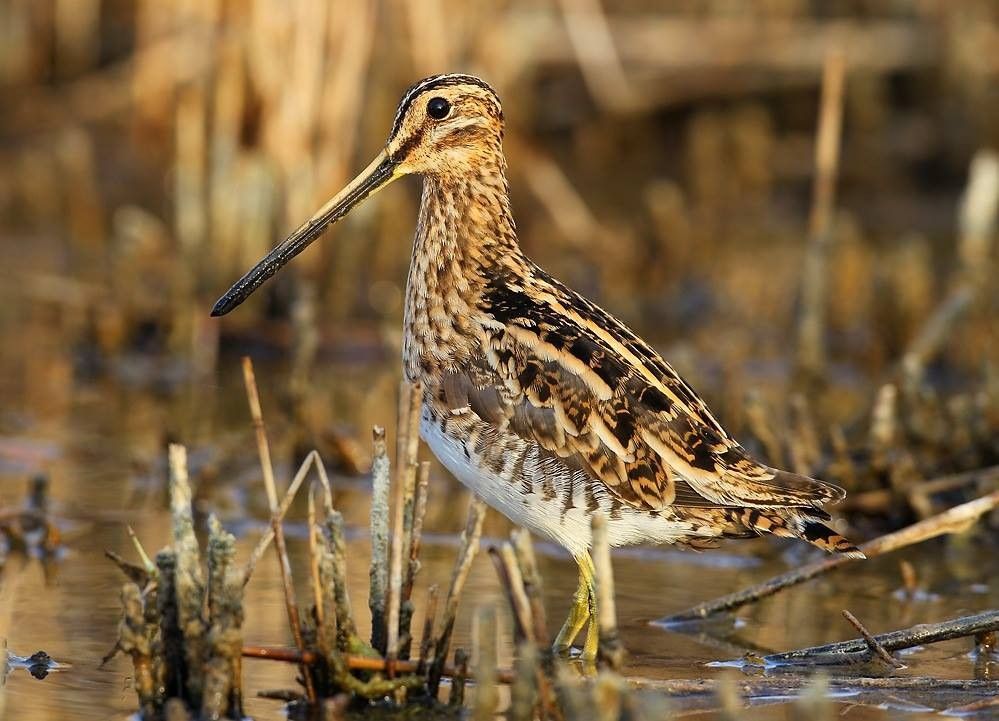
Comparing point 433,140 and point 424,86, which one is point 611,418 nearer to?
point 433,140

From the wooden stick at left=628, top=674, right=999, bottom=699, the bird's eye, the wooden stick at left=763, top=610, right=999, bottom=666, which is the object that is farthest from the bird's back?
the bird's eye

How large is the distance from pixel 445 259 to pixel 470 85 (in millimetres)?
531

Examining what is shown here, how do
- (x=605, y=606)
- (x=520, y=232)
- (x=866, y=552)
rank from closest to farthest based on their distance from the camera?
(x=605, y=606), (x=866, y=552), (x=520, y=232)

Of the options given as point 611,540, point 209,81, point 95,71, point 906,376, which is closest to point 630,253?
point 209,81

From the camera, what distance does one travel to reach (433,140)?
16.8 feet

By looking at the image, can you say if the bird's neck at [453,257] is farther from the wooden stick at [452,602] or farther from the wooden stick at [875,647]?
the wooden stick at [875,647]

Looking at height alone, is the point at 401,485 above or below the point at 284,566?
above

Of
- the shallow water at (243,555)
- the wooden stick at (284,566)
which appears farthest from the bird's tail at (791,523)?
the wooden stick at (284,566)

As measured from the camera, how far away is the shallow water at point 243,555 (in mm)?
4688

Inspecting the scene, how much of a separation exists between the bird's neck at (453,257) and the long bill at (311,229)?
18 cm

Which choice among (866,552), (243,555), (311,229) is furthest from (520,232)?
(866,552)

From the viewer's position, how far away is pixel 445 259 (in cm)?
505

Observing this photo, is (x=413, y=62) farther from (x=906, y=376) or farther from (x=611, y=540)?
(x=611, y=540)

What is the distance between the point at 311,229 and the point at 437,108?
1.70 ft
